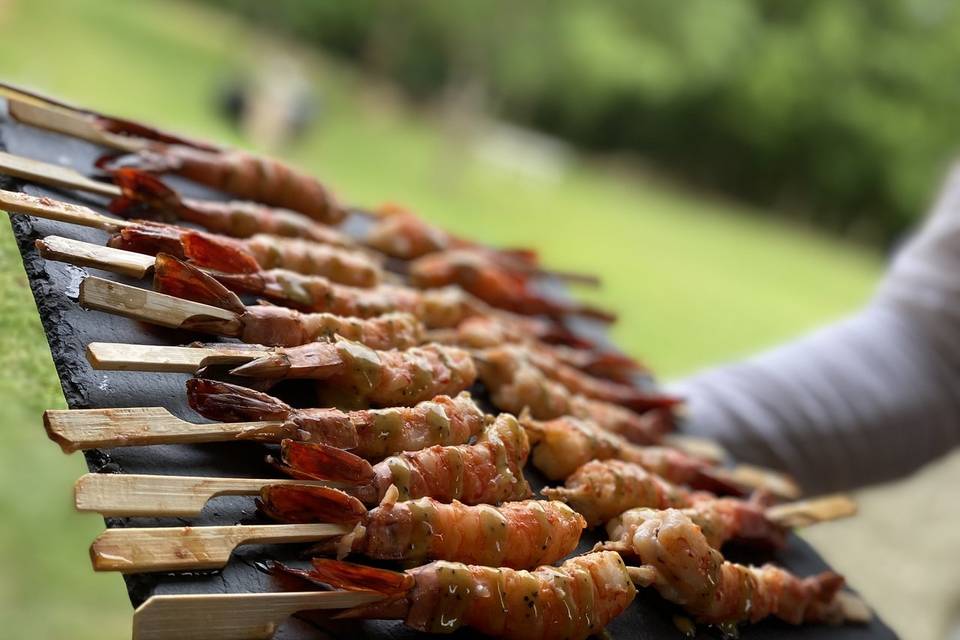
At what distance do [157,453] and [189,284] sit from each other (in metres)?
0.36

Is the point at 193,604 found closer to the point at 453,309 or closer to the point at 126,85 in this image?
the point at 453,309

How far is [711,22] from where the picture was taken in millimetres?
16453

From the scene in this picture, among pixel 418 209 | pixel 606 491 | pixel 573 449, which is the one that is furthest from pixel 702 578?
Answer: pixel 418 209

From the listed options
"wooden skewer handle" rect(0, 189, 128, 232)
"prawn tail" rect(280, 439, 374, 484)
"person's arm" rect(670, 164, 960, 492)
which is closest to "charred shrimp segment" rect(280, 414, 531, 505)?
"prawn tail" rect(280, 439, 374, 484)

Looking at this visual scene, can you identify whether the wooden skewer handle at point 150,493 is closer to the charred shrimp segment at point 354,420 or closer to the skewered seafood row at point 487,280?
the charred shrimp segment at point 354,420

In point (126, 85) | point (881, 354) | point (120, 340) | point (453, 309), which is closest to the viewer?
point (120, 340)

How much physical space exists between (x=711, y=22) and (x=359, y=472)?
16.7m

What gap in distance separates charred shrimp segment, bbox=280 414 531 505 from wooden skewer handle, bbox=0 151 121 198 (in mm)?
851

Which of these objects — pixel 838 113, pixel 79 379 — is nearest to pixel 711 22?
pixel 838 113

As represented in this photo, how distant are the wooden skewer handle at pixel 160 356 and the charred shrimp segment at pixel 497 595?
38 cm

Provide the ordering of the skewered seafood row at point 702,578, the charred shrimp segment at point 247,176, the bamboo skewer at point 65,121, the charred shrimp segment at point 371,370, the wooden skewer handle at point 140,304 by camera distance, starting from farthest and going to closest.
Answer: the charred shrimp segment at point 247,176 < the bamboo skewer at point 65,121 < the skewered seafood row at point 702,578 < the charred shrimp segment at point 371,370 < the wooden skewer handle at point 140,304

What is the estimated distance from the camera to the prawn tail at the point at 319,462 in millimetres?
1414

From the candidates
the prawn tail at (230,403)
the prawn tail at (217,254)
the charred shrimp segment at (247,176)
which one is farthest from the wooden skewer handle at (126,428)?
the charred shrimp segment at (247,176)

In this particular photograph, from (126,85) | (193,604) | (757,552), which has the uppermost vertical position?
(193,604)
